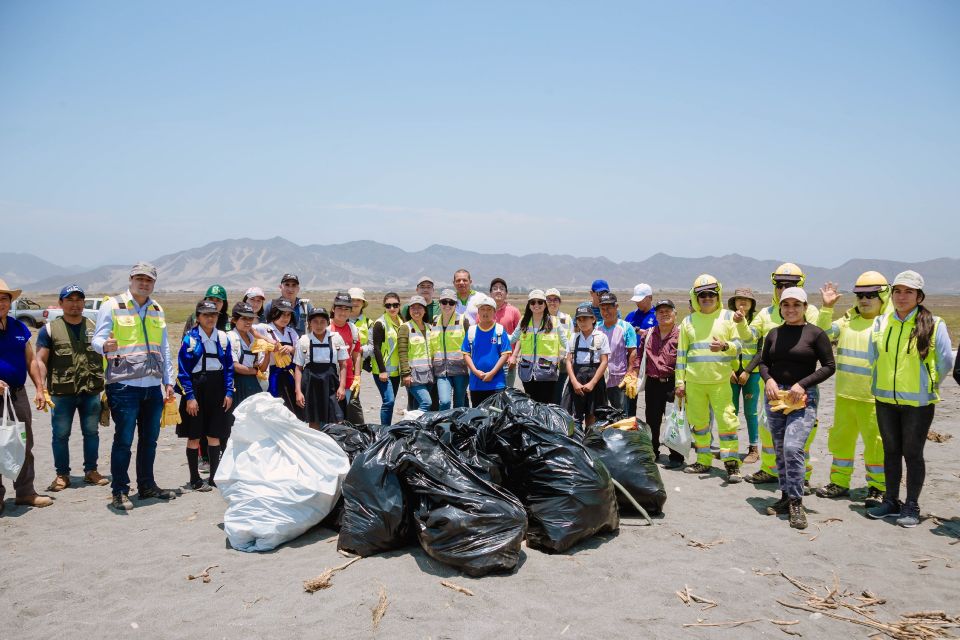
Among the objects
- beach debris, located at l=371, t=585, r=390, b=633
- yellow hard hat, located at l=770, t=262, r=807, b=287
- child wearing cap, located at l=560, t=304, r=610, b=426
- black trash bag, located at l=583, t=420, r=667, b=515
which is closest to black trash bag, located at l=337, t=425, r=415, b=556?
beach debris, located at l=371, t=585, r=390, b=633

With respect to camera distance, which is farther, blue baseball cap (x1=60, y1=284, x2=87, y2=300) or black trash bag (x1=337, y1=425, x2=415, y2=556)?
blue baseball cap (x1=60, y1=284, x2=87, y2=300)

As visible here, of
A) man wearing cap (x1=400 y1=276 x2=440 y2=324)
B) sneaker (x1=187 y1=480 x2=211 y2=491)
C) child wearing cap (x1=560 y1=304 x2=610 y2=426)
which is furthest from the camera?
man wearing cap (x1=400 y1=276 x2=440 y2=324)

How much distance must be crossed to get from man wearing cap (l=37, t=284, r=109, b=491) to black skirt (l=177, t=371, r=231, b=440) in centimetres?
94

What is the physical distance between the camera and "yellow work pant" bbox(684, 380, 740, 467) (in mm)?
5516

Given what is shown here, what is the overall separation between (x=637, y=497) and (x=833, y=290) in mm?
2755

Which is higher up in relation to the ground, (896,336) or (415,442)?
(896,336)

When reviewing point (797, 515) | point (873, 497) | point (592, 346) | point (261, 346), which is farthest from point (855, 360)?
point (261, 346)

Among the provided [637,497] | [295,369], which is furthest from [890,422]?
[295,369]

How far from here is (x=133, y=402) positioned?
4.90 m

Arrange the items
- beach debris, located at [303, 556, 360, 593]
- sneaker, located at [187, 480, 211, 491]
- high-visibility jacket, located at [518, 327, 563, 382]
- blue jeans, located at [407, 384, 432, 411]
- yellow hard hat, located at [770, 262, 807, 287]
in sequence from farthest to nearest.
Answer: blue jeans, located at [407, 384, 432, 411] < high-visibility jacket, located at [518, 327, 563, 382] < yellow hard hat, located at [770, 262, 807, 287] < sneaker, located at [187, 480, 211, 491] < beach debris, located at [303, 556, 360, 593]

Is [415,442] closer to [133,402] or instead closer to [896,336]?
[133,402]

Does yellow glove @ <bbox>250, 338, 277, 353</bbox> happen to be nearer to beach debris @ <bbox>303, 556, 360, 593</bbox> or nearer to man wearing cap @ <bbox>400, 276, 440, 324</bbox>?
man wearing cap @ <bbox>400, 276, 440, 324</bbox>

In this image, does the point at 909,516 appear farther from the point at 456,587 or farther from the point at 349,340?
the point at 349,340

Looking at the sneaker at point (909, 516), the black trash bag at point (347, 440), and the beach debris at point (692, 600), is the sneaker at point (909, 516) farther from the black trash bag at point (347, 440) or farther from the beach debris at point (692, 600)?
the black trash bag at point (347, 440)
